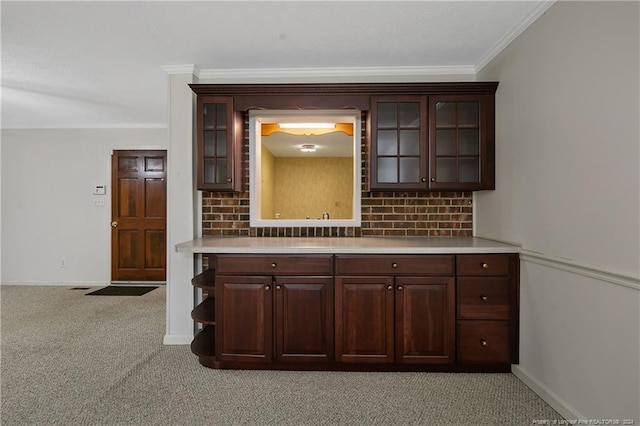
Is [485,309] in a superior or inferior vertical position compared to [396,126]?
inferior

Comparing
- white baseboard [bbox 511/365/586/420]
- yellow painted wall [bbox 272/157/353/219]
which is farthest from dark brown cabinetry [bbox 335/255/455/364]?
yellow painted wall [bbox 272/157/353/219]

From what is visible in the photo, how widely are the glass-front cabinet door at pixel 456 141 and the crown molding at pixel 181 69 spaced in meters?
2.01

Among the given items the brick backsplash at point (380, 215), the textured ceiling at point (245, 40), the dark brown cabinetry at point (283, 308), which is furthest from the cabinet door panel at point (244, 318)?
the textured ceiling at point (245, 40)

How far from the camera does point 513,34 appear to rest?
7.75 ft

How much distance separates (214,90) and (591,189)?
262 centimetres

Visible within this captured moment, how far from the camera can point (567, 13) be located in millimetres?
1861

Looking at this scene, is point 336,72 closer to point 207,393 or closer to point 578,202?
point 578,202

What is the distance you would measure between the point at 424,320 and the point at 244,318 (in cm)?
124

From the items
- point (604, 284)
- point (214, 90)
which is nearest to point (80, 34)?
point (214, 90)

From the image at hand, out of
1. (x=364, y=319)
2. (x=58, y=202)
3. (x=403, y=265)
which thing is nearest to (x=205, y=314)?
(x=364, y=319)

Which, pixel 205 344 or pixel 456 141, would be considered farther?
pixel 456 141

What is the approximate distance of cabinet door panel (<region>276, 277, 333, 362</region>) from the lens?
236 cm

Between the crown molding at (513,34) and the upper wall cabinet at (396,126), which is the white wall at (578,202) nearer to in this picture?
the crown molding at (513,34)

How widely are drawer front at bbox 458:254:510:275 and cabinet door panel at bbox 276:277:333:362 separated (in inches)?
38.1
